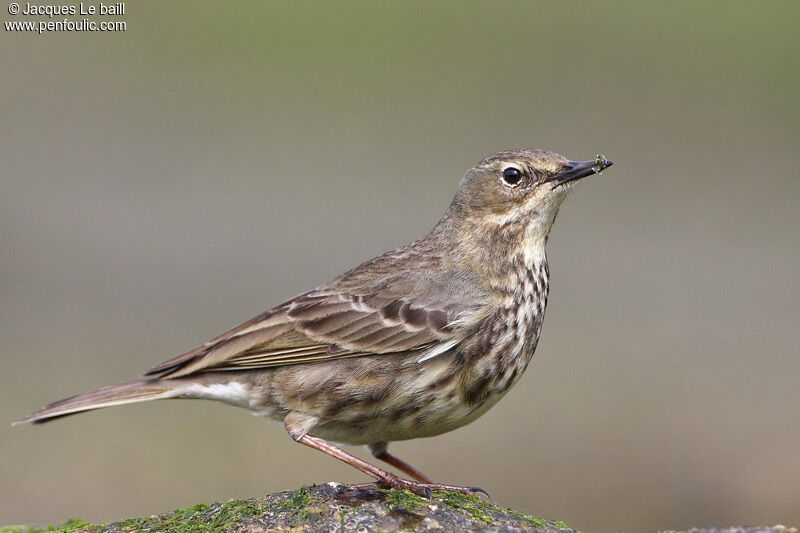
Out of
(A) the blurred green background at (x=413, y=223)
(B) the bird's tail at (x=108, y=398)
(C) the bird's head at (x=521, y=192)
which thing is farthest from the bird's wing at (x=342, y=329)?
(A) the blurred green background at (x=413, y=223)

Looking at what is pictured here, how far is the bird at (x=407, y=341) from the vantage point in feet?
27.3

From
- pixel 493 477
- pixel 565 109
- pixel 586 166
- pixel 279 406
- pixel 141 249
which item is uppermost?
pixel 565 109

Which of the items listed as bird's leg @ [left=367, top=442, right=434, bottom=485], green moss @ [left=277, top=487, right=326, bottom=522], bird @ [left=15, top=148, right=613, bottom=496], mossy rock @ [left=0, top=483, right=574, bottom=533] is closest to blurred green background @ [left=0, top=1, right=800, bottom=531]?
bird's leg @ [left=367, top=442, right=434, bottom=485]

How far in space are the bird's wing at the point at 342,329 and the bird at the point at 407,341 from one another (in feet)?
0.03

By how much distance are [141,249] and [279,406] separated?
1341cm

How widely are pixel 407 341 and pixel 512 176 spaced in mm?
1672

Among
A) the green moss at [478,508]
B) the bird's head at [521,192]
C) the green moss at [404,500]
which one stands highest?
the bird's head at [521,192]

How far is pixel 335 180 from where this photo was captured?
23891 millimetres

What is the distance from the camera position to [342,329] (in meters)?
8.66

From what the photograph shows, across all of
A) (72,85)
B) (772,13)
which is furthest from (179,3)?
(772,13)

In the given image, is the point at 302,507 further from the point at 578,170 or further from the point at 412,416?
the point at 578,170

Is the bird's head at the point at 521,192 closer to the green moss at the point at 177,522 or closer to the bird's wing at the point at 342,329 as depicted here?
the bird's wing at the point at 342,329

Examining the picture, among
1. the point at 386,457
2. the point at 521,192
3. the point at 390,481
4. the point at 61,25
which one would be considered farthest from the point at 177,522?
the point at 61,25

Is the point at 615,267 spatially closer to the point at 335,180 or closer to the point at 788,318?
the point at 788,318
